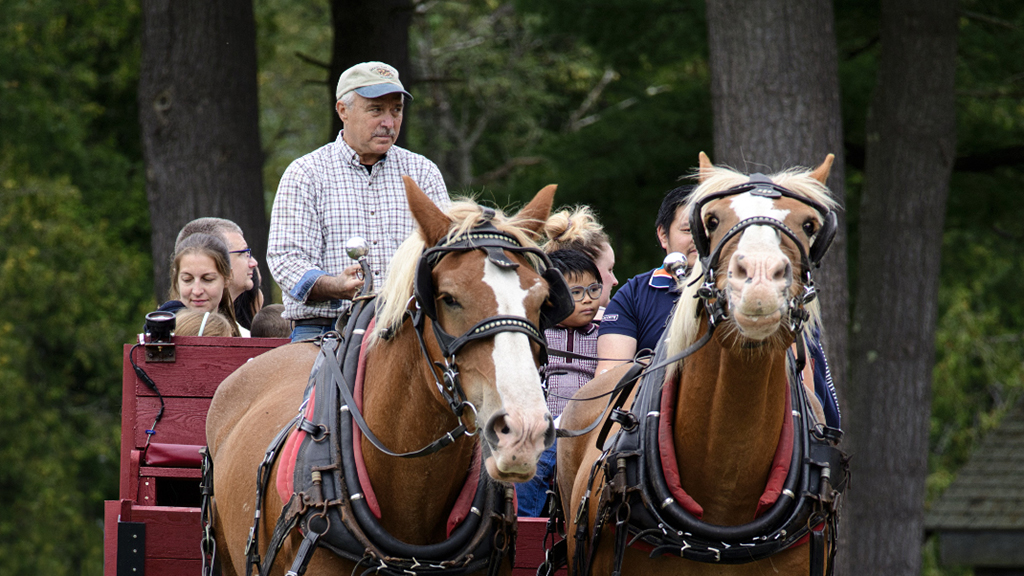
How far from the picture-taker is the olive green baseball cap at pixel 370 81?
4.59 metres

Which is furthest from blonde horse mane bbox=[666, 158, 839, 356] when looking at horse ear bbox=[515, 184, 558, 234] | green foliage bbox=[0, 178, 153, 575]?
green foliage bbox=[0, 178, 153, 575]

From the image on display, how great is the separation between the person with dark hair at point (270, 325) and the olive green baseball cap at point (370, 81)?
1.47 m

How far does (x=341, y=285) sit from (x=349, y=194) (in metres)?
0.73

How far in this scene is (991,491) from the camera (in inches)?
558

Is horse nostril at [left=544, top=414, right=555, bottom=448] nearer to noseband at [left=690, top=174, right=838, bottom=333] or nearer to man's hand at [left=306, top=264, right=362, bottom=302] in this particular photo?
noseband at [left=690, top=174, right=838, bottom=333]

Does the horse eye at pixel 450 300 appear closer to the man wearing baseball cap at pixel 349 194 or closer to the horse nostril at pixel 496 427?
the horse nostril at pixel 496 427

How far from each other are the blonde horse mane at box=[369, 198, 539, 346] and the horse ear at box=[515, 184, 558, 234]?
0.01m

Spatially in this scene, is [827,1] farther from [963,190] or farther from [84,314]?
[84,314]

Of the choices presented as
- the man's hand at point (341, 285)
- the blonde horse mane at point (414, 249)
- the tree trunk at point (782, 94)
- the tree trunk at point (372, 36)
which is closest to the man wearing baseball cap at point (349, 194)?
the man's hand at point (341, 285)

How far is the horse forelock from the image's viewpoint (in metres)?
3.49

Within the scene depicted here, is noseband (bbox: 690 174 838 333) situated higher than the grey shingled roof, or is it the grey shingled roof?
noseband (bbox: 690 174 838 333)

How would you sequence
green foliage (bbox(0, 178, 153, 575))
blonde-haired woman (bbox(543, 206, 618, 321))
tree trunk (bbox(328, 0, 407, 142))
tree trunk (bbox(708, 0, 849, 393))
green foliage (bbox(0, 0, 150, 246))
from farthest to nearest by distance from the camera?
green foliage (bbox(0, 178, 153, 575)) < green foliage (bbox(0, 0, 150, 246)) < tree trunk (bbox(328, 0, 407, 142)) < tree trunk (bbox(708, 0, 849, 393)) < blonde-haired woman (bbox(543, 206, 618, 321))

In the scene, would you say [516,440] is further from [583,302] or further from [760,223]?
[583,302]

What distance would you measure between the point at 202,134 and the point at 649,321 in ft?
16.2
